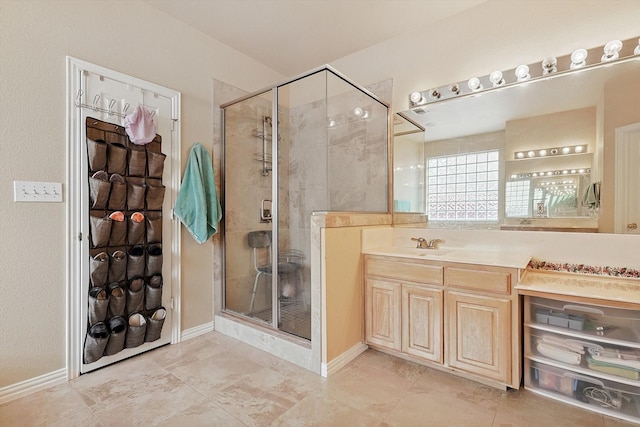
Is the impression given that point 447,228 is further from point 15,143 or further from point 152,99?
point 15,143

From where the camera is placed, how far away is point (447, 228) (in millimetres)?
2414

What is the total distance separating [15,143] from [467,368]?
3.03m

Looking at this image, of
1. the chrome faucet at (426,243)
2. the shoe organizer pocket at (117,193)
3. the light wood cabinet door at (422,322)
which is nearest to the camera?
the light wood cabinet door at (422,322)

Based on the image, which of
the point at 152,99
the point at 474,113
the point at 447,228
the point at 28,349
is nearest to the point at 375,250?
the point at 447,228

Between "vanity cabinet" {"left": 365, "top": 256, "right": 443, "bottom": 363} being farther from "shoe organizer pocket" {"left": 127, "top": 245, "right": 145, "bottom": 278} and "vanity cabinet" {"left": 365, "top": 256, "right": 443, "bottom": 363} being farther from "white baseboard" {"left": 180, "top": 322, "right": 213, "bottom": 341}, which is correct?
"shoe organizer pocket" {"left": 127, "top": 245, "right": 145, "bottom": 278}

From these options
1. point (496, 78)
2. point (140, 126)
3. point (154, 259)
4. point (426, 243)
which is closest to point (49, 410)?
point (154, 259)

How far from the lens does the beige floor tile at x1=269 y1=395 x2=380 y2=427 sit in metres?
1.50

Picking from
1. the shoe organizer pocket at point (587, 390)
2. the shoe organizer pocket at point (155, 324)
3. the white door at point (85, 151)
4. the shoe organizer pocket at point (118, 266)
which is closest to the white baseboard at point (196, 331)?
the white door at point (85, 151)

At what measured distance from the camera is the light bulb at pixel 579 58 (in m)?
1.89

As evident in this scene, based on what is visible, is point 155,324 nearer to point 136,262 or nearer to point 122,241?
point 136,262

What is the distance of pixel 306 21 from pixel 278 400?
2.88 meters

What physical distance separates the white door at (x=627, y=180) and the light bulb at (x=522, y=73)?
2.12 ft

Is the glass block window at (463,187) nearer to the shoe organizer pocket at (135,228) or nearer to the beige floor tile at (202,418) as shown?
the beige floor tile at (202,418)

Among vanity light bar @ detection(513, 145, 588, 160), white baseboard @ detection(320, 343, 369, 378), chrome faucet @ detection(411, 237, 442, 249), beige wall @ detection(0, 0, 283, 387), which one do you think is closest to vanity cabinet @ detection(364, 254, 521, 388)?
white baseboard @ detection(320, 343, 369, 378)
